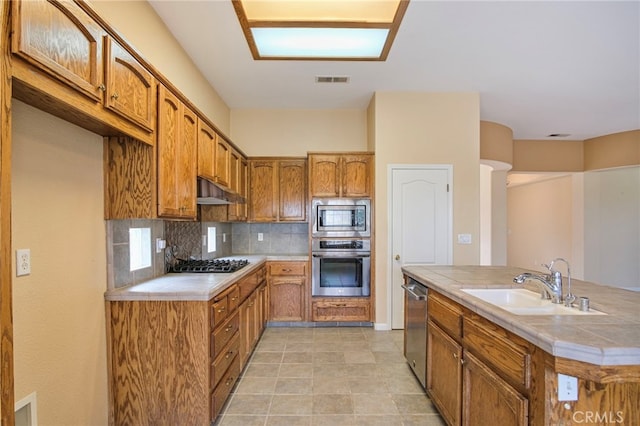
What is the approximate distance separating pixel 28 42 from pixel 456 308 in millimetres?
2282

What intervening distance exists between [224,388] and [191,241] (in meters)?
Answer: 1.48

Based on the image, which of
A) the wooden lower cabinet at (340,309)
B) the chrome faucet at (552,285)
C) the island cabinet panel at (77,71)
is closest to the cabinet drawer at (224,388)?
the wooden lower cabinet at (340,309)

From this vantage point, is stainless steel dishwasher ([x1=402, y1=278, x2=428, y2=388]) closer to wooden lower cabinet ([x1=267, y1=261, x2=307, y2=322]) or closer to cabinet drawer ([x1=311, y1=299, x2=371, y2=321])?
cabinet drawer ([x1=311, y1=299, x2=371, y2=321])

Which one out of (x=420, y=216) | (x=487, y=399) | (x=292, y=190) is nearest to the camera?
(x=487, y=399)

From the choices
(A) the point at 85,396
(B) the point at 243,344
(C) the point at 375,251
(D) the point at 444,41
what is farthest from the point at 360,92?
(A) the point at 85,396

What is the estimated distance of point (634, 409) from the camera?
3.47 ft

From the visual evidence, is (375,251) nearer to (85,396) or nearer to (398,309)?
(398,309)

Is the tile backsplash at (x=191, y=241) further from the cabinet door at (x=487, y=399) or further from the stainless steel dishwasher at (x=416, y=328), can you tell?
the cabinet door at (x=487, y=399)

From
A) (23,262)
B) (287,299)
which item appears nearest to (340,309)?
(287,299)

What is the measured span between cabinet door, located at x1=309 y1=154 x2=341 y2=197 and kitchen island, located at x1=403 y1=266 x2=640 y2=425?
2.17 m

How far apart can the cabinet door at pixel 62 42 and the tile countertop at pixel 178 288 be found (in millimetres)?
1129

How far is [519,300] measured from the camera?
74.2 inches

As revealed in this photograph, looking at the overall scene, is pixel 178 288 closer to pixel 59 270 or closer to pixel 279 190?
pixel 59 270

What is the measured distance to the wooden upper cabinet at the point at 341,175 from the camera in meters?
3.81
